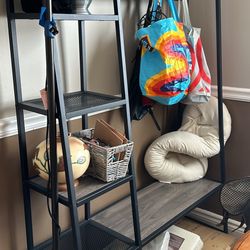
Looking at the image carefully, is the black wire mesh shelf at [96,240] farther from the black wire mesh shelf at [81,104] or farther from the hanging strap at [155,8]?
the hanging strap at [155,8]

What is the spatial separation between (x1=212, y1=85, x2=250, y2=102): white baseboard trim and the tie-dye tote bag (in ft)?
1.43

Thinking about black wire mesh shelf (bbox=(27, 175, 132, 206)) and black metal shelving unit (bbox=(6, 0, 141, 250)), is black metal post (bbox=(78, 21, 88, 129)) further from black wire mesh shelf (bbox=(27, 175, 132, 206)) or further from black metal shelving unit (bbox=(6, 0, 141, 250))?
black wire mesh shelf (bbox=(27, 175, 132, 206))

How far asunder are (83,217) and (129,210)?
0.77ft

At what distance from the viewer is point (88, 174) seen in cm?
149

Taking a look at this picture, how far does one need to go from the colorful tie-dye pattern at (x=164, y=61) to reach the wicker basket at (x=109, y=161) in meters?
0.37

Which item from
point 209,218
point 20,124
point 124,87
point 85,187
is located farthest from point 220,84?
point 20,124

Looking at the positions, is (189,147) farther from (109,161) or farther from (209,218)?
(109,161)

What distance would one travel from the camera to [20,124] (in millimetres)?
1412

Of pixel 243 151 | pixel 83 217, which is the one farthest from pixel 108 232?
pixel 243 151

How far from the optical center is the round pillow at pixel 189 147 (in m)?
2.03

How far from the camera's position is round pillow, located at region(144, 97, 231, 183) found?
2029mm

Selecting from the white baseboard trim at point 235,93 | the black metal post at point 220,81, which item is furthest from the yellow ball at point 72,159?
the white baseboard trim at point 235,93

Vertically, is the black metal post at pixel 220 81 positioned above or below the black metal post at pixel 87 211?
above

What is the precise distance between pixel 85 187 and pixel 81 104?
316 millimetres
